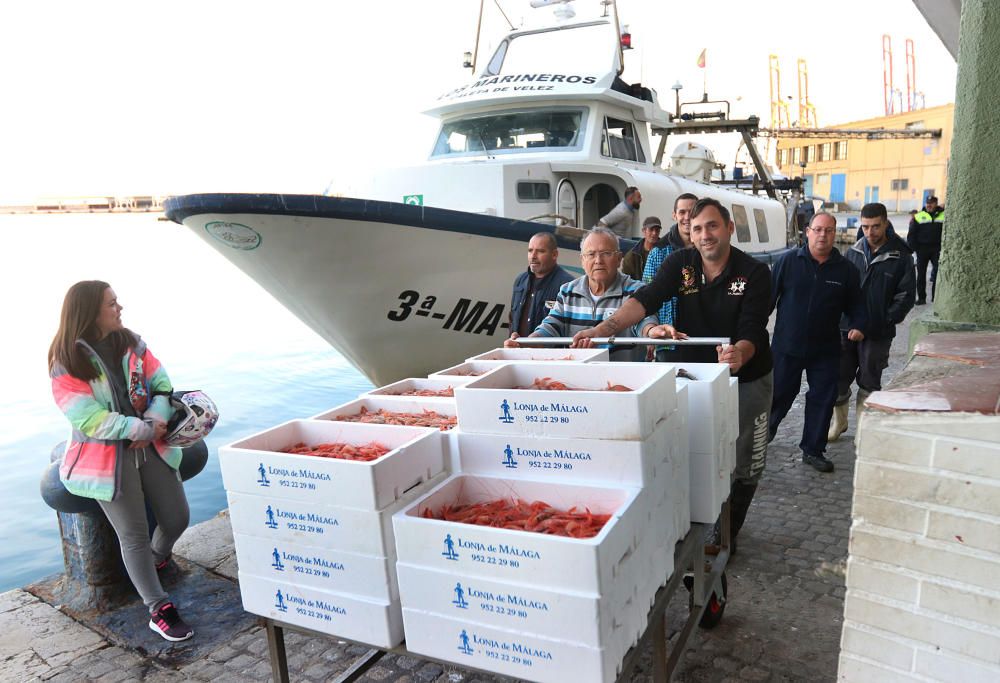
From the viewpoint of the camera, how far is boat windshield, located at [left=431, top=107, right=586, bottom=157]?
8328mm

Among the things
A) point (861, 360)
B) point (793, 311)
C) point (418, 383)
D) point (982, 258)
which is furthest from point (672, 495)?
point (861, 360)

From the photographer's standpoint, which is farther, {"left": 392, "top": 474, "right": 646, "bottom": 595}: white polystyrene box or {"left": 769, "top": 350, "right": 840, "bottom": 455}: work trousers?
{"left": 769, "top": 350, "right": 840, "bottom": 455}: work trousers

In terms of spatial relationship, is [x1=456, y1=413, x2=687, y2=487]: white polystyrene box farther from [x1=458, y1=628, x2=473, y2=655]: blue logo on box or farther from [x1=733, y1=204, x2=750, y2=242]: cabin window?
[x1=733, y1=204, x2=750, y2=242]: cabin window

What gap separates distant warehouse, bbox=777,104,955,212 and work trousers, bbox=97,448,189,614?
189 ft

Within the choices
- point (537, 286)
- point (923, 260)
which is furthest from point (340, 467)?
point (923, 260)

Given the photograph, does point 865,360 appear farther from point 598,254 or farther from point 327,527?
point 327,527

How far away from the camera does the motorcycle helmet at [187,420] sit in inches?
128

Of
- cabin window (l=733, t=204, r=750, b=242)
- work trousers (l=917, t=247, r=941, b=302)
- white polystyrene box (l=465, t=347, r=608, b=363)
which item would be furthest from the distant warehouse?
white polystyrene box (l=465, t=347, r=608, b=363)

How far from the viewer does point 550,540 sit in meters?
1.60

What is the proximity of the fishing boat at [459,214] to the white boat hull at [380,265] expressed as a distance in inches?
0.5

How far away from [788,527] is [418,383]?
8.56 ft

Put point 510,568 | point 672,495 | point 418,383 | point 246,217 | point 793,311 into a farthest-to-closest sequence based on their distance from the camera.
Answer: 1. point 246,217
2. point 793,311
3. point 418,383
4. point 672,495
5. point 510,568

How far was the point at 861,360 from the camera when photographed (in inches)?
208

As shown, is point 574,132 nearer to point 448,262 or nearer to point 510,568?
point 448,262
